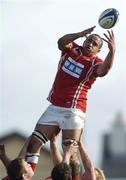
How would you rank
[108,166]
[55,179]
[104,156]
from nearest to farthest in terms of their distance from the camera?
1. [55,179]
2. [108,166]
3. [104,156]

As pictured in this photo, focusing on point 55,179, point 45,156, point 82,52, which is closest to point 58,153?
point 82,52

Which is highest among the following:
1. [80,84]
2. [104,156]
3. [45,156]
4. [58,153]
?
[80,84]

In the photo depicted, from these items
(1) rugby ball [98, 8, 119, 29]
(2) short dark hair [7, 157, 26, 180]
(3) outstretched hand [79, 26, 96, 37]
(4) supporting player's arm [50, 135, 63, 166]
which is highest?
(1) rugby ball [98, 8, 119, 29]

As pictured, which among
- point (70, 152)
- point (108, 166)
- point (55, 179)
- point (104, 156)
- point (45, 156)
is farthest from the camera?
point (104, 156)

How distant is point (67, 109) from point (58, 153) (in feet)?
2.37

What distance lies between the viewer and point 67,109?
1552 cm

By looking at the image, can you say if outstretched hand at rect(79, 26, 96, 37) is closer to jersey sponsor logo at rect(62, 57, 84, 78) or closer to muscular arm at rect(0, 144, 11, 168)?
jersey sponsor logo at rect(62, 57, 84, 78)

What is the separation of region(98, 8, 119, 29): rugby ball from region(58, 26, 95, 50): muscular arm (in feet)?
1.34

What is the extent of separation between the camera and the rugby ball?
15398mm

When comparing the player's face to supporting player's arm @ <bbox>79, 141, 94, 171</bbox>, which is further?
the player's face

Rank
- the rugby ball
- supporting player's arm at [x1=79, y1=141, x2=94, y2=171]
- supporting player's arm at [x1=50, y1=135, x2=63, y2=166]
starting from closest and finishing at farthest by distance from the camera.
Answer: supporting player's arm at [x1=79, y1=141, x2=94, y2=171] → the rugby ball → supporting player's arm at [x1=50, y1=135, x2=63, y2=166]

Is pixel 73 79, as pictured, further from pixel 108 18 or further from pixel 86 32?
pixel 108 18

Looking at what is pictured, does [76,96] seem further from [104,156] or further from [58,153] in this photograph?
[104,156]

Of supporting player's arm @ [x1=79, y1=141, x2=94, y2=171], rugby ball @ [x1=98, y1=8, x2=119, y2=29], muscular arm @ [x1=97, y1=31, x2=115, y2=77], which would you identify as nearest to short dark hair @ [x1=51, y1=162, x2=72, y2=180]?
supporting player's arm @ [x1=79, y1=141, x2=94, y2=171]
